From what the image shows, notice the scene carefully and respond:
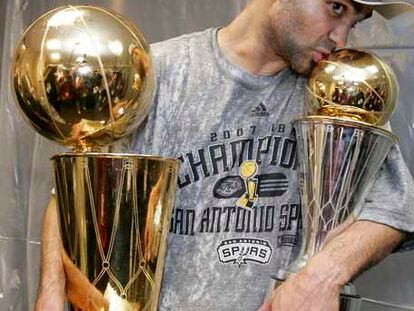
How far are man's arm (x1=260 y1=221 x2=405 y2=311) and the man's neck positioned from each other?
0.30m

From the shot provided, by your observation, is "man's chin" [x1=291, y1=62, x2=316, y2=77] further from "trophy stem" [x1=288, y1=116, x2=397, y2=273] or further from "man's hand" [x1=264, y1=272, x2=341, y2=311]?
"man's hand" [x1=264, y1=272, x2=341, y2=311]

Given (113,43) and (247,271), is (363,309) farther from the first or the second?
(113,43)

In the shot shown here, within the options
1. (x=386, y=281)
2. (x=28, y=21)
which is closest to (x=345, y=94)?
(x=386, y=281)

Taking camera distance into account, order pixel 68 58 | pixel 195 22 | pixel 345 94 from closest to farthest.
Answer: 1. pixel 68 58
2. pixel 345 94
3. pixel 195 22

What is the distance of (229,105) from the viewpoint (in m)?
1.17

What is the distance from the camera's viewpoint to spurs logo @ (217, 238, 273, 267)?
1148 millimetres

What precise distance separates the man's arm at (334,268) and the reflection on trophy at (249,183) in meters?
0.17

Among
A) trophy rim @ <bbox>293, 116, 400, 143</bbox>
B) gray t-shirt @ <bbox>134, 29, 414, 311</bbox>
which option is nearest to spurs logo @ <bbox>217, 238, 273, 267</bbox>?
gray t-shirt @ <bbox>134, 29, 414, 311</bbox>

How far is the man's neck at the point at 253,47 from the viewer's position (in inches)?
47.3

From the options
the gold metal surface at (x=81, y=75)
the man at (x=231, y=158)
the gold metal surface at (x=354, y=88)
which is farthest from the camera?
the man at (x=231, y=158)

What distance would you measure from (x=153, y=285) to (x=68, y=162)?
0.60ft

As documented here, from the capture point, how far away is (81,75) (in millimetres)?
905

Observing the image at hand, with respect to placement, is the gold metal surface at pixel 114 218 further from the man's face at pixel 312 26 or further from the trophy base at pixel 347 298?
the man's face at pixel 312 26

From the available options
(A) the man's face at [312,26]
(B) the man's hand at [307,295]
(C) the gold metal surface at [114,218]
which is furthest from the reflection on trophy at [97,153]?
(A) the man's face at [312,26]
